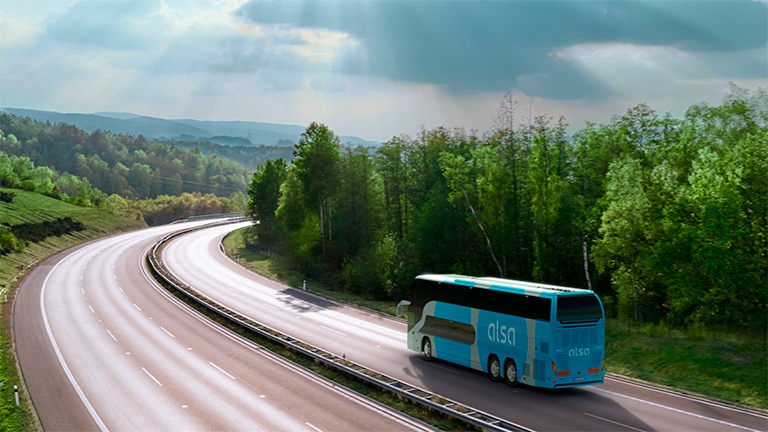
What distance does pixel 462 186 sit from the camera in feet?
212

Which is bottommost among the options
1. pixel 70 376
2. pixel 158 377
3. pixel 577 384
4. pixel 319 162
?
pixel 70 376

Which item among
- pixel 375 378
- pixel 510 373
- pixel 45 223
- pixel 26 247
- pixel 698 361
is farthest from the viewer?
pixel 45 223

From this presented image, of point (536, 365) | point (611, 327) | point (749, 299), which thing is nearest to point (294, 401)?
point (536, 365)

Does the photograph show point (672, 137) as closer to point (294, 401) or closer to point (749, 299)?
point (749, 299)

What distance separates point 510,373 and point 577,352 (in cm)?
334

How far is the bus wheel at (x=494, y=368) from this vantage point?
3003 centimetres

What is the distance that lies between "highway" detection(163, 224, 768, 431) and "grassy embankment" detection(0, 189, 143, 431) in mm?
15463

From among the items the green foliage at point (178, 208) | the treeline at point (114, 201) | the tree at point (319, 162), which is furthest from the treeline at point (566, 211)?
the green foliage at point (178, 208)

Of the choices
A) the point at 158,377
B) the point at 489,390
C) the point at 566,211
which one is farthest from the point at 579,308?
the point at 566,211

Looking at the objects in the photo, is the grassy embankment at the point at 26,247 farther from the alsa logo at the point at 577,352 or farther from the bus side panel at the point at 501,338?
the alsa logo at the point at 577,352

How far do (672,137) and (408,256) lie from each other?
2607 cm

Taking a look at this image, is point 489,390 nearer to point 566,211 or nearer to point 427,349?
point 427,349

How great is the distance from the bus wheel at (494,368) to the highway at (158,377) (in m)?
6.02

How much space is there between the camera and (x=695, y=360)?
32.7 m
